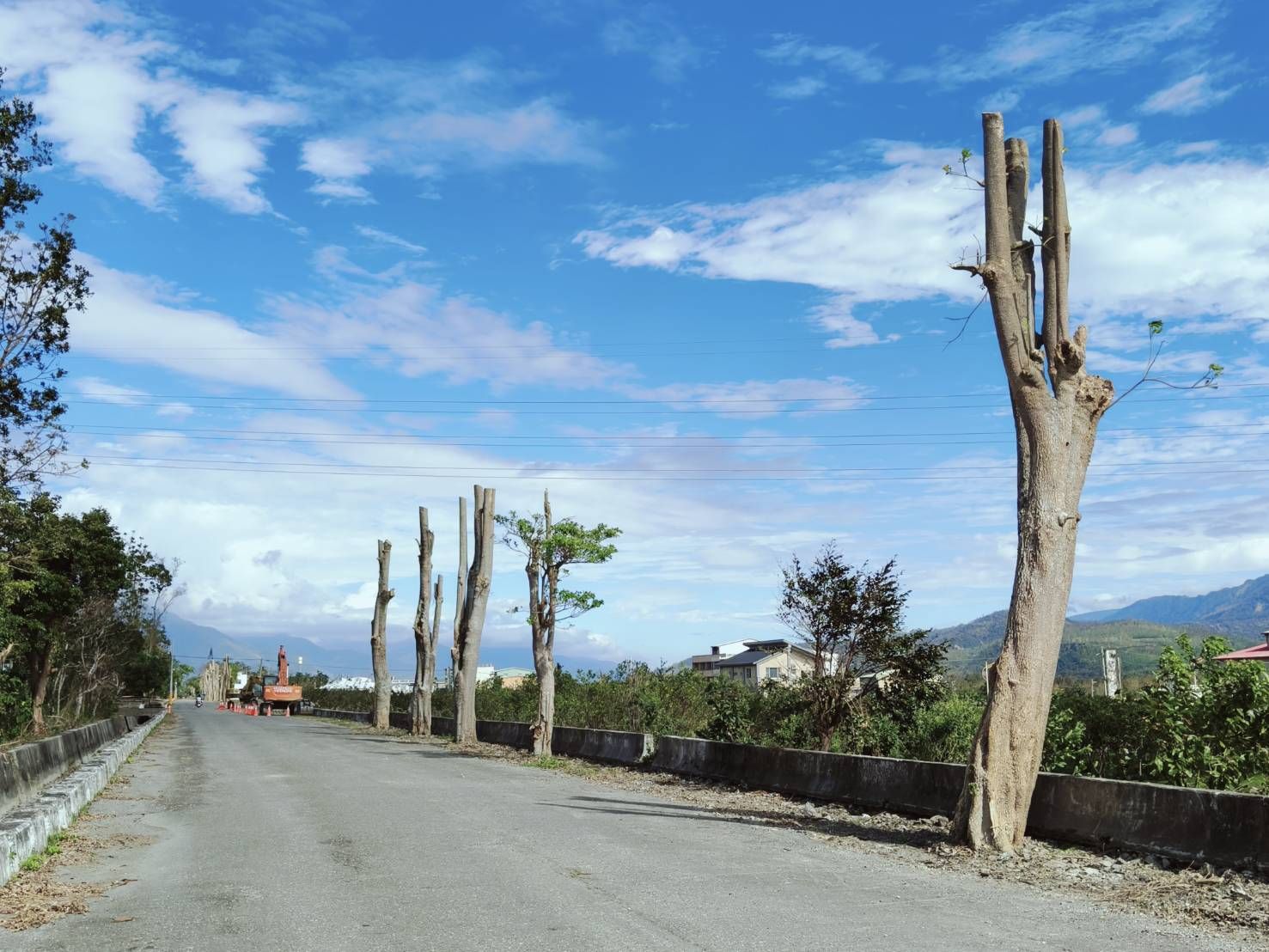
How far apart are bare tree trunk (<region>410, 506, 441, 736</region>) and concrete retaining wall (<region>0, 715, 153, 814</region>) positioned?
17596 mm

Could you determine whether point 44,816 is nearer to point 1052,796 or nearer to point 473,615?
point 1052,796

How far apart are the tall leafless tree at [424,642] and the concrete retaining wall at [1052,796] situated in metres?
22.3

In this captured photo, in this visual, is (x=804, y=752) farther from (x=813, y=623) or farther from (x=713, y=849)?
(x=713, y=849)

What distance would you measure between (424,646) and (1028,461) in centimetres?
3690

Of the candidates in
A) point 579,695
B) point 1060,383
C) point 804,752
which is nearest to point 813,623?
point 804,752

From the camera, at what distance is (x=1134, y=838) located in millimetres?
10391

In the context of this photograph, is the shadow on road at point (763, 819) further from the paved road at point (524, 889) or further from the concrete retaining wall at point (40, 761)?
the concrete retaining wall at point (40, 761)

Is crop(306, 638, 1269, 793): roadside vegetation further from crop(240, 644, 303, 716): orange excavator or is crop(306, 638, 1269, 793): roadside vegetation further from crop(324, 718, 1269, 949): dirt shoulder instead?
crop(240, 644, 303, 716): orange excavator

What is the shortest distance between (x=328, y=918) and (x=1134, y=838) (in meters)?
6.96

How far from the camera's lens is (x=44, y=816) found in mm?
11188

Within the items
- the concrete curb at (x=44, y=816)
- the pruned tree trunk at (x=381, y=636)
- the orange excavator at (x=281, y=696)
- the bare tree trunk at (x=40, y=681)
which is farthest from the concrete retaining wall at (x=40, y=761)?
the orange excavator at (x=281, y=696)

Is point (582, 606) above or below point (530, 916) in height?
above

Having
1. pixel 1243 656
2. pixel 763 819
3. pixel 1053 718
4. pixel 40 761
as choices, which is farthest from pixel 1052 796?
pixel 40 761

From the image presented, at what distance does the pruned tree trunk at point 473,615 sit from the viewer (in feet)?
117
